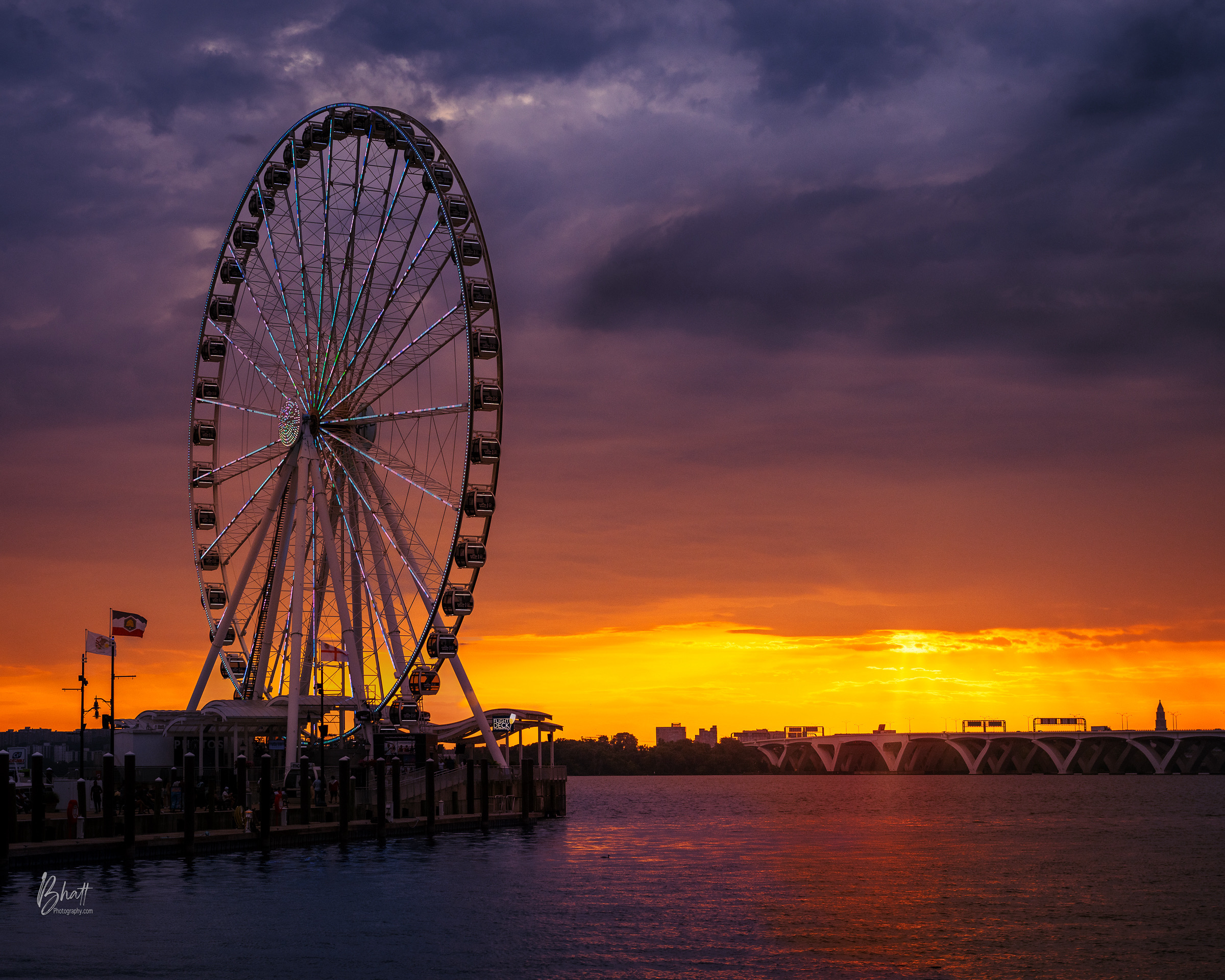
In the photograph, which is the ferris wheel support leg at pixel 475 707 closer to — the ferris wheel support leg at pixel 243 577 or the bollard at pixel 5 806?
the ferris wheel support leg at pixel 243 577

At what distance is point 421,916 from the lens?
46812 mm

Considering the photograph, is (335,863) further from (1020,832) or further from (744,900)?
(1020,832)

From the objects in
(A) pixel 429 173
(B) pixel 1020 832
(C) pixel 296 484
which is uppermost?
(A) pixel 429 173

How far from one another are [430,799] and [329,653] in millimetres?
8930

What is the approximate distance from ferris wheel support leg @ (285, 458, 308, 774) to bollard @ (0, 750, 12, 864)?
79.2ft

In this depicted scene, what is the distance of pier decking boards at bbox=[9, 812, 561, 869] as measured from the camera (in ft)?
158

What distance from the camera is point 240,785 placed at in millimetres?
62969

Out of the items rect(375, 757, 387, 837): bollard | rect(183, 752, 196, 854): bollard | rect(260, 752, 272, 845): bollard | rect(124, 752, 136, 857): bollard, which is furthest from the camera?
rect(375, 757, 387, 837): bollard

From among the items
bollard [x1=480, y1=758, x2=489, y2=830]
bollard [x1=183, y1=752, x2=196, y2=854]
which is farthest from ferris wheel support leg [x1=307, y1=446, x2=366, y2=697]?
bollard [x1=183, y1=752, x2=196, y2=854]

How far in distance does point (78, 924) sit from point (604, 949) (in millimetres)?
14776

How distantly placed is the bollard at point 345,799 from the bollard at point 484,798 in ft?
48.0

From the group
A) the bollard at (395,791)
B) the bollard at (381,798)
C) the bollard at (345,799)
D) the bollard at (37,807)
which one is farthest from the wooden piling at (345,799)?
the bollard at (37,807)

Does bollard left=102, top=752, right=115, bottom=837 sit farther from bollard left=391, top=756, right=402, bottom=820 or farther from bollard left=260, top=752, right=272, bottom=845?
bollard left=391, top=756, right=402, bottom=820

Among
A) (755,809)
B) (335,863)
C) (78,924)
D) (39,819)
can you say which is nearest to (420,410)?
(335,863)
